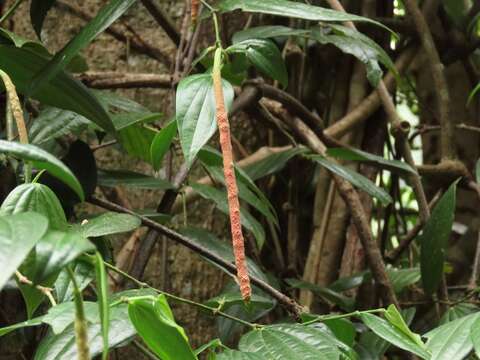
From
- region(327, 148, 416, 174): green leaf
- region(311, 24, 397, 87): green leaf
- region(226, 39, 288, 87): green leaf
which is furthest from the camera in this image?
region(327, 148, 416, 174): green leaf

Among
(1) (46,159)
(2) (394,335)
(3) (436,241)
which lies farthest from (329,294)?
(1) (46,159)

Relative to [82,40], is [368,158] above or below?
below

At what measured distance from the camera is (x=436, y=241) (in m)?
0.87

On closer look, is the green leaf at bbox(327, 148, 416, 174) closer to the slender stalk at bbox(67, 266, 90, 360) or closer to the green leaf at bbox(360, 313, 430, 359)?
the green leaf at bbox(360, 313, 430, 359)

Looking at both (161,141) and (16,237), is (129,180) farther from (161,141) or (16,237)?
(16,237)

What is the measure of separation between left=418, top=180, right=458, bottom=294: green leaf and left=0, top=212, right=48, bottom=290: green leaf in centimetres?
62

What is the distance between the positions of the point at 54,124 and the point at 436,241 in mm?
445

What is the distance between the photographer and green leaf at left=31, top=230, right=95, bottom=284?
1.00 ft

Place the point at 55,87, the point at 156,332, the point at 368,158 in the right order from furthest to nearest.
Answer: the point at 368,158 < the point at 55,87 < the point at 156,332

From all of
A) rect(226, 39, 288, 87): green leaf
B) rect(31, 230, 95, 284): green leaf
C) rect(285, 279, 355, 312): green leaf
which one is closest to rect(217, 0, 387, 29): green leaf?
rect(226, 39, 288, 87): green leaf

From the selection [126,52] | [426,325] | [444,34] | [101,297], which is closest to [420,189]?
[426,325]

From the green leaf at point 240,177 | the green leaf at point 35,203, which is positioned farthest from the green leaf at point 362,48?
the green leaf at point 35,203

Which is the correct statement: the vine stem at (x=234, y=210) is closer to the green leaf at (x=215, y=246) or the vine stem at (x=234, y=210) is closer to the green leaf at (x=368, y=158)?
the green leaf at (x=215, y=246)

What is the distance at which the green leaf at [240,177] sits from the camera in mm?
756
